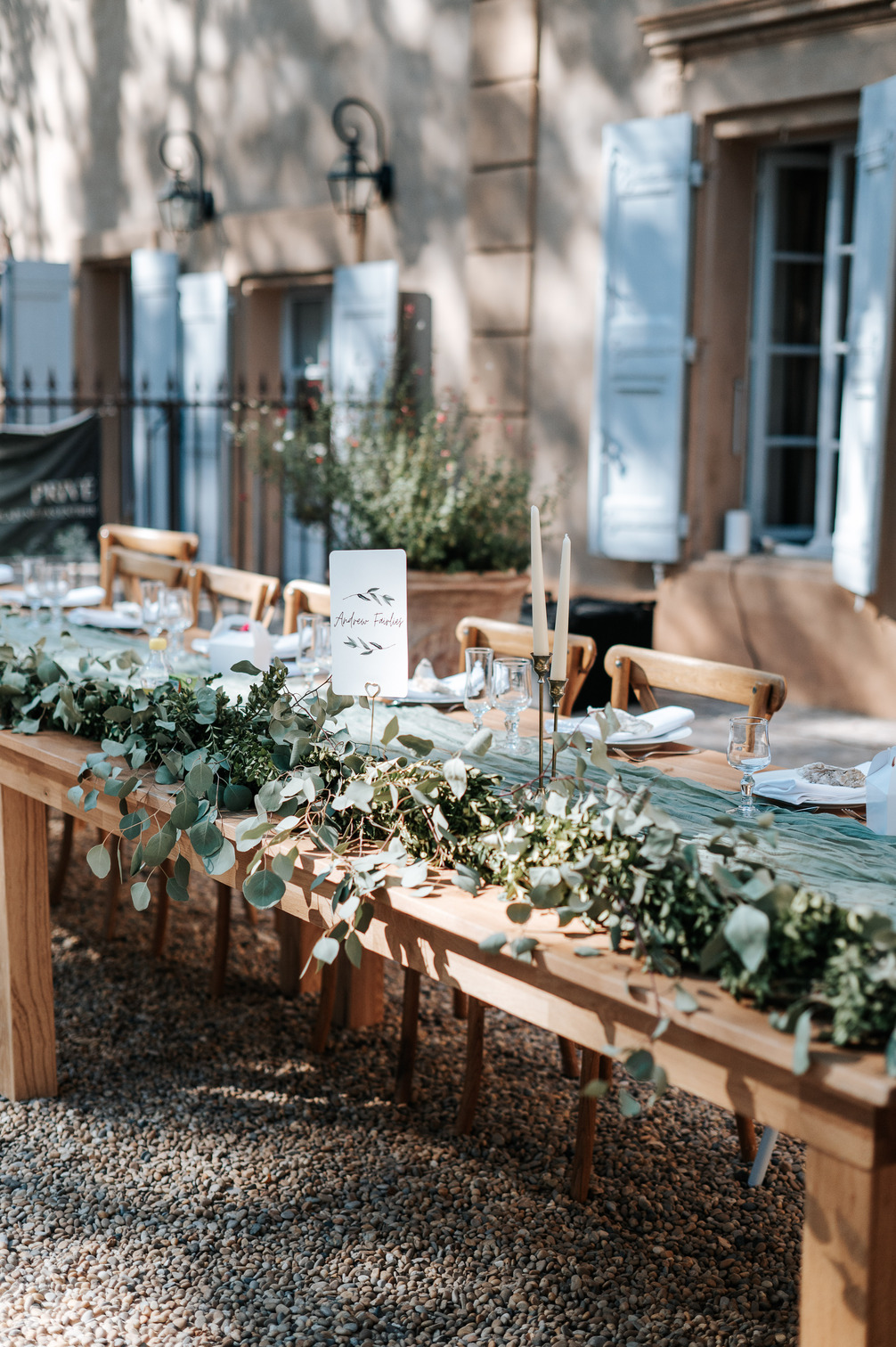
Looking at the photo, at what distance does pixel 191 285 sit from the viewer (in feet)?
29.6

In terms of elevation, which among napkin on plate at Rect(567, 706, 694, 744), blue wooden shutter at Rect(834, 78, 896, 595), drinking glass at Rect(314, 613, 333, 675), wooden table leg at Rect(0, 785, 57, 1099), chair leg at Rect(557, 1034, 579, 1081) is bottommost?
chair leg at Rect(557, 1034, 579, 1081)

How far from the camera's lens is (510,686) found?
89.9 inches

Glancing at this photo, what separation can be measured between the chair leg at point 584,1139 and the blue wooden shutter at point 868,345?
3403 millimetres

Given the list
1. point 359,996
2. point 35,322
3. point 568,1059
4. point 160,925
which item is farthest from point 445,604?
point 35,322

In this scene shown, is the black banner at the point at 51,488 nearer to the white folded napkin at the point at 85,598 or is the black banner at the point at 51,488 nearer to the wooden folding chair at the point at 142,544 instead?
the wooden folding chair at the point at 142,544

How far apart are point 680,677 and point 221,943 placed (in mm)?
1212

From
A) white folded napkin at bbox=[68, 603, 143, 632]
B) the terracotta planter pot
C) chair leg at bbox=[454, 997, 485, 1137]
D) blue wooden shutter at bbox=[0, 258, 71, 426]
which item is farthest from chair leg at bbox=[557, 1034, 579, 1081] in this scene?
blue wooden shutter at bbox=[0, 258, 71, 426]

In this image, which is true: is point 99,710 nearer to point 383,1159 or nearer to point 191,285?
point 383,1159

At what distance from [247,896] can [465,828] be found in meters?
0.28

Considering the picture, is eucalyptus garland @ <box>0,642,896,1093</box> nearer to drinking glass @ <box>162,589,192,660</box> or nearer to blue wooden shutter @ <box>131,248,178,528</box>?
drinking glass @ <box>162,589,192,660</box>

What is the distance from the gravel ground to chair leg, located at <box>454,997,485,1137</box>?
4 cm

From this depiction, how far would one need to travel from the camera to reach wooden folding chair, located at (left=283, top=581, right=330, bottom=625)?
3826 mm

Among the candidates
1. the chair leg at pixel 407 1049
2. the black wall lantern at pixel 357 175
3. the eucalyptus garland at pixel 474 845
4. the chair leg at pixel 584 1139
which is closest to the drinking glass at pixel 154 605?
the eucalyptus garland at pixel 474 845

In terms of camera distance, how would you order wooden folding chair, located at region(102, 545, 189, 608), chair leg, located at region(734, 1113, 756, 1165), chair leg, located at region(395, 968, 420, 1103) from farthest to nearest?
wooden folding chair, located at region(102, 545, 189, 608), chair leg, located at region(395, 968, 420, 1103), chair leg, located at region(734, 1113, 756, 1165)
